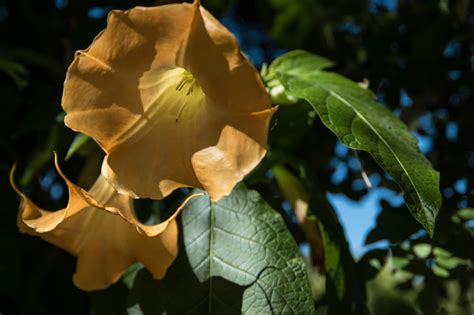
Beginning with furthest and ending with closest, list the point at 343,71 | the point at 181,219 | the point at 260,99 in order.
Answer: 1. the point at 343,71
2. the point at 181,219
3. the point at 260,99

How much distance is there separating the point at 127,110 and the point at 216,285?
34 centimetres

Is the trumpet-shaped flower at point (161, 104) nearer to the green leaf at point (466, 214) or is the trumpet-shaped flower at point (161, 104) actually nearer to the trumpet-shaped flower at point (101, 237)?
the trumpet-shaped flower at point (101, 237)

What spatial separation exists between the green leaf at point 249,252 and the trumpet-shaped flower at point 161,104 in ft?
0.69

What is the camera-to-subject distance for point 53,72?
1.71 metres

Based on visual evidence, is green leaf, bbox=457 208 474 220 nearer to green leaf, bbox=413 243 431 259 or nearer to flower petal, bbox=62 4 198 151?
green leaf, bbox=413 243 431 259

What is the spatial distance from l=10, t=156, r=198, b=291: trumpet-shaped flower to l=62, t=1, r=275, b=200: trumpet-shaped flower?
0.36ft

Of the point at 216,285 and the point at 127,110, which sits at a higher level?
the point at 127,110

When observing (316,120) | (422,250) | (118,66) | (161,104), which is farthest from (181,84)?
(316,120)

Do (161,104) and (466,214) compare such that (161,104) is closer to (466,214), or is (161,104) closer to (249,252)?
(249,252)

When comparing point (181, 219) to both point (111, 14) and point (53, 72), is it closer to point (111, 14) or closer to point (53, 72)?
point (111, 14)

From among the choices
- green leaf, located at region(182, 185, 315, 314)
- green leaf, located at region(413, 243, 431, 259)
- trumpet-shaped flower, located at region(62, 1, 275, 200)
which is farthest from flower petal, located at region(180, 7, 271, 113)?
green leaf, located at region(413, 243, 431, 259)

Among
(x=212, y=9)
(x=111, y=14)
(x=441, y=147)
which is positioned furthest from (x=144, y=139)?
(x=441, y=147)

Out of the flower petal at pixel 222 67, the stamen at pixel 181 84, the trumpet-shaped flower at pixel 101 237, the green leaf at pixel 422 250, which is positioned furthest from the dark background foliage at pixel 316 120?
the flower petal at pixel 222 67

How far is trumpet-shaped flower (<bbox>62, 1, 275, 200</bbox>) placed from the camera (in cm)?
91
